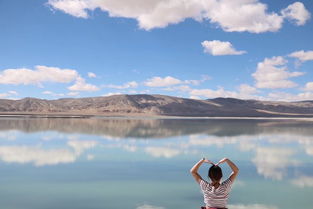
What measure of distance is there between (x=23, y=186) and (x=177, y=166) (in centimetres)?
504

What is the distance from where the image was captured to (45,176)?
988cm

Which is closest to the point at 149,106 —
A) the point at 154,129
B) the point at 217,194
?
the point at 154,129

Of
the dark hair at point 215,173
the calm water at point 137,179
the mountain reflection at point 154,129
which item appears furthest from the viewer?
the mountain reflection at point 154,129

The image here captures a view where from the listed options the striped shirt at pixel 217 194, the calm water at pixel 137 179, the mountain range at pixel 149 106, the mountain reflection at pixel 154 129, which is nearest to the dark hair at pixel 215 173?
the striped shirt at pixel 217 194

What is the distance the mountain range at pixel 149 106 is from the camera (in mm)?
123625

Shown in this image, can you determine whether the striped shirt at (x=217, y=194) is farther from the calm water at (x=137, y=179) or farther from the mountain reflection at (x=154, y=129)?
the mountain reflection at (x=154, y=129)

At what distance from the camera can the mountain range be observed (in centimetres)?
12362

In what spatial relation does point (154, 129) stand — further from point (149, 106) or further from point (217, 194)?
point (149, 106)

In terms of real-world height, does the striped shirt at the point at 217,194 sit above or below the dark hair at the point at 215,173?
below

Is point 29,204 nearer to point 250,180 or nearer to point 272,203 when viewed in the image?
point 272,203

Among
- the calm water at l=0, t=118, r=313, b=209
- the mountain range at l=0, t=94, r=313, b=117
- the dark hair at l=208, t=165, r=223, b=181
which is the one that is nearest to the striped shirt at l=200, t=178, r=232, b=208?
the dark hair at l=208, t=165, r=223, b=181

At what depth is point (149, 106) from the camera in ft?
456

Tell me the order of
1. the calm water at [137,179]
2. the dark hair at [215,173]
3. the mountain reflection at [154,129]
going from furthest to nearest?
the mountain reflection at [154,129]
the calm water at [137,179]
the dark hair at [215,173]

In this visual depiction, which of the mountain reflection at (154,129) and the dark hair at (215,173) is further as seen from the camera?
the mountain reflection at (154,129)
